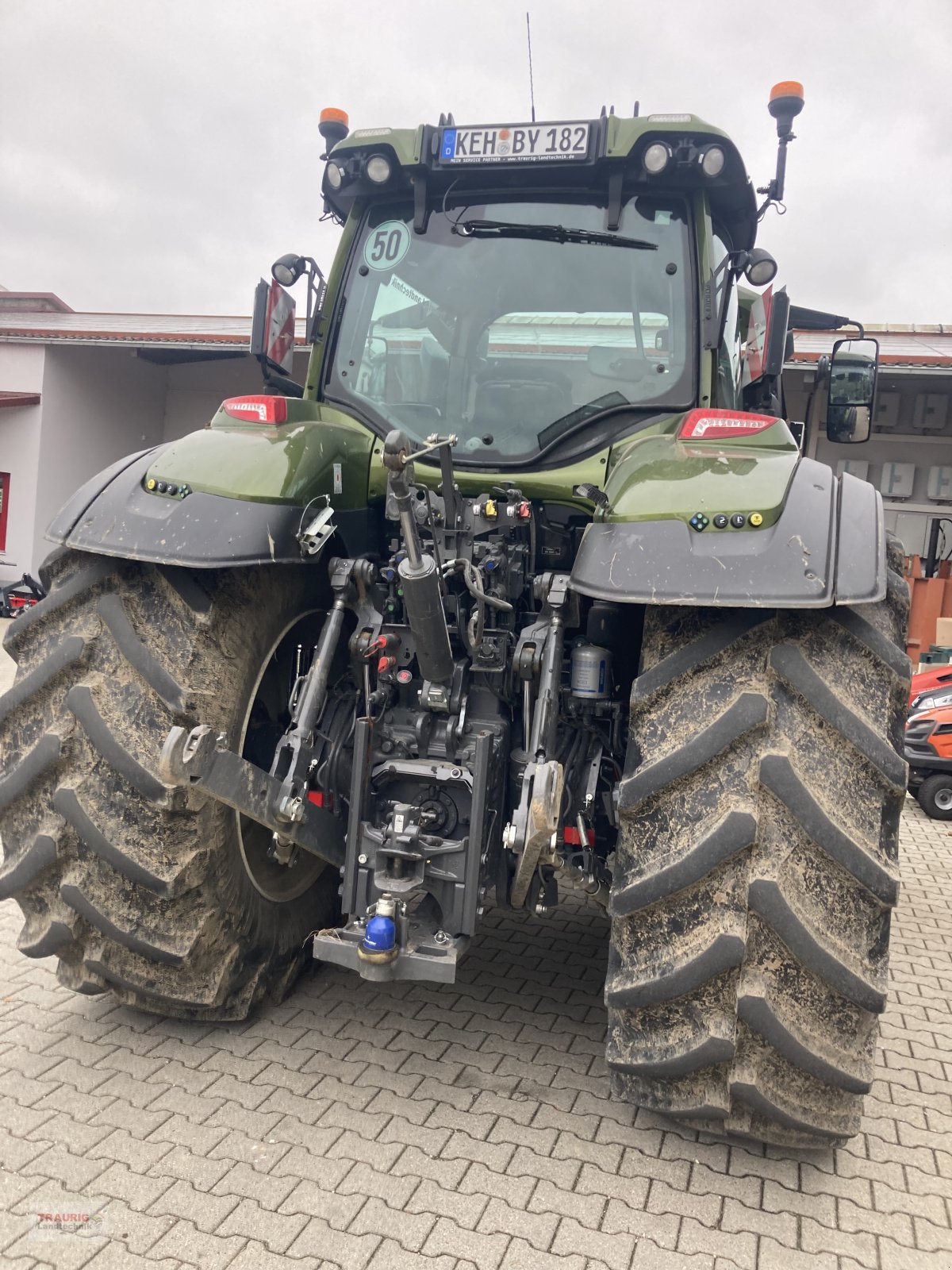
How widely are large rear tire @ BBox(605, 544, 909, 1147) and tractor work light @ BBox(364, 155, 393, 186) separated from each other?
6.41 feet

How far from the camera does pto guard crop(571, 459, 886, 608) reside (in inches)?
79.0

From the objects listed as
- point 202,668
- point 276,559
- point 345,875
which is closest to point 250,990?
point 345,875

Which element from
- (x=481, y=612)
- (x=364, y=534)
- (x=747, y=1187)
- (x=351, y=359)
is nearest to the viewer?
(x=747, y=1187)

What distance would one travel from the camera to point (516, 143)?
302 centimetres

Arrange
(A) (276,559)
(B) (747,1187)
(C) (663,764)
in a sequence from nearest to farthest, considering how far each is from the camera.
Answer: (C) (663,764) → (B) (747,1187) → (A) (276,559)

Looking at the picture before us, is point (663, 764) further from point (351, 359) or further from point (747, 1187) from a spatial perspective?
point (351, 359)

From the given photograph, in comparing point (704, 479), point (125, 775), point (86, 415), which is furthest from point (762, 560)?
point (86, 415)

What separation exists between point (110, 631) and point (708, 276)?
2115mm

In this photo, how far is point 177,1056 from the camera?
2.70 metres

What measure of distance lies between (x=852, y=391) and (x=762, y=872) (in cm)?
217

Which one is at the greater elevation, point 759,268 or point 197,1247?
point 759,268

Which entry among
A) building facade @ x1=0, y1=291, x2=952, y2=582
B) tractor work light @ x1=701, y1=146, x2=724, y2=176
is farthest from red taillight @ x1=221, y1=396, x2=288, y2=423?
building facade @ x1=0, y1=291, x2=952, y2=582

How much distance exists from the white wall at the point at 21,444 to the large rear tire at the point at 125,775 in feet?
42.8
